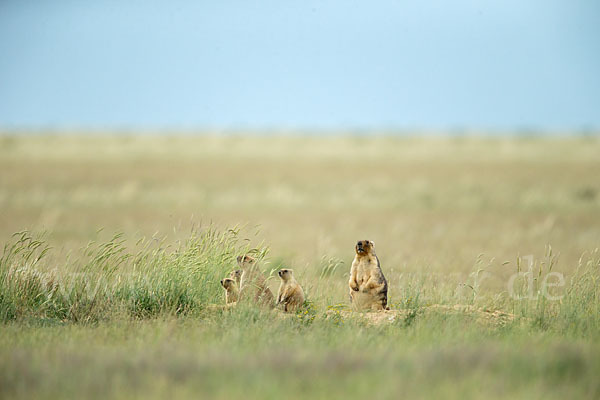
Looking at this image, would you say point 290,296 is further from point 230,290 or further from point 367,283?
point 367,283

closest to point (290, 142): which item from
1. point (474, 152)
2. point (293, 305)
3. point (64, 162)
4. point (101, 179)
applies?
point (474, 152)

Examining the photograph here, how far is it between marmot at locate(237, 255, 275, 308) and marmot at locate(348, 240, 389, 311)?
115 cm

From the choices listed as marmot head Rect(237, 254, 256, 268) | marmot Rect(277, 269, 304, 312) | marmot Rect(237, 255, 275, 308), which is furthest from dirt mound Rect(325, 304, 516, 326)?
marmot head Rect(237, 254, 256, 268)

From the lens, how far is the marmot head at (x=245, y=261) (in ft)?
28.0

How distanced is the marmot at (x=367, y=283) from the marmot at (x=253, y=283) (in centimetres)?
115

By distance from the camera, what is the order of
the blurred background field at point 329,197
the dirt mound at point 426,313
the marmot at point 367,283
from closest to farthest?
1. the dirt mound at point 426,313
2. the marmot at point 367,283
3. the blurred background field at point 329,197

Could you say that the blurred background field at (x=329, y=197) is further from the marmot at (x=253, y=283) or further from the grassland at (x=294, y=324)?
the marmot at (x=253, y=283)

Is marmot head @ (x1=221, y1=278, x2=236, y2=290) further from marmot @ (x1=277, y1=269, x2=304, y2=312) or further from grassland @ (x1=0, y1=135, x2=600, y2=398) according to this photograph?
marmot @ (x1=277, y1=269, x2=304, y2=312)

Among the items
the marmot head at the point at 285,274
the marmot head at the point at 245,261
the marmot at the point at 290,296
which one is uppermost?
the marmot head at the point at 245,261

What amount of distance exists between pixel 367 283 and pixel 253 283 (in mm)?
1537

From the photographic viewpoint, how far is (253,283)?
848cm

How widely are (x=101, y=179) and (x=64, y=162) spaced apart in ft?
26.3

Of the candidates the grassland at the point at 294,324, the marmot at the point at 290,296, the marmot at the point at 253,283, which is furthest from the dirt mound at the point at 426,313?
the marmot at the point at 253,283

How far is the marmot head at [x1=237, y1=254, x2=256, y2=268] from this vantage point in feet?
28.0
